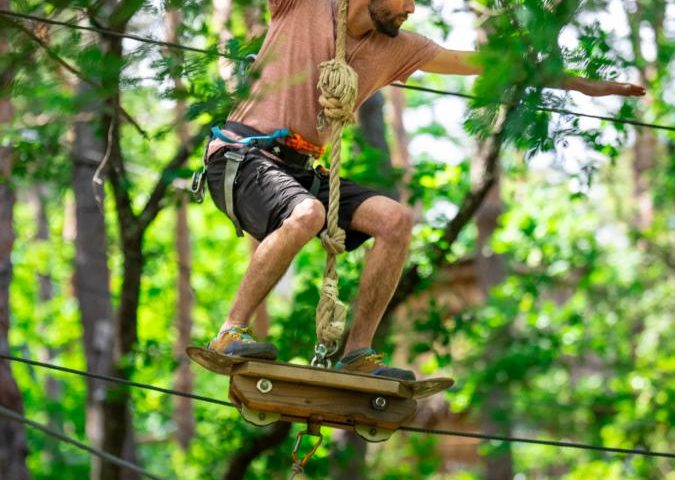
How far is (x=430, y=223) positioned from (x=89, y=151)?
3.16 m

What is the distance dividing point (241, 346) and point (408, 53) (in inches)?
61.9

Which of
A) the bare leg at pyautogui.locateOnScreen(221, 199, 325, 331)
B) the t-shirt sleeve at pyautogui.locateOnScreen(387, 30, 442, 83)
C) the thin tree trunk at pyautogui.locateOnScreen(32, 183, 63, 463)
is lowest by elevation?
the thin tree trunk at pyautogui.locateOnScreen(32, 183, 63, 463)

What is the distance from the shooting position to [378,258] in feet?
16.8

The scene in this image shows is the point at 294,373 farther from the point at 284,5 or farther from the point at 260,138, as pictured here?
the point at 284,5

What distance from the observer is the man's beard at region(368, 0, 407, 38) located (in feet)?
17.5

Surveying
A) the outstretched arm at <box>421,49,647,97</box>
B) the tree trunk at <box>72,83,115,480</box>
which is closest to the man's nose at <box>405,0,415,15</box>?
the outstretched arm at <box>421,49,647,97</box>

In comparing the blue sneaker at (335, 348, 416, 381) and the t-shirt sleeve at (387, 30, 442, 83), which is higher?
the t-shirt sleeve at (387, 30, 442, 83)

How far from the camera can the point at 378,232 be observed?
5113mm

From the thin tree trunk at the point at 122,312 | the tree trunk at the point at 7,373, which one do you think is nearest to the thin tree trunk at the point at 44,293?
the thin tree trunk at the point at 122,312

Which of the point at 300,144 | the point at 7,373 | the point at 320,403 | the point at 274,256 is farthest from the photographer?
the point at 7,373

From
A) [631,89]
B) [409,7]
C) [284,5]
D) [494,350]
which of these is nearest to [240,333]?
[284,5]

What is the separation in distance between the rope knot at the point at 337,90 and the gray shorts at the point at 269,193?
0.26 meters

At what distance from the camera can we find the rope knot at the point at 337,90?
5215 mm

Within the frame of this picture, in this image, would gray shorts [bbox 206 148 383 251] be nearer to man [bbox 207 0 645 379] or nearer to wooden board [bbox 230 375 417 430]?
man [bbox 207 0 645 379]
